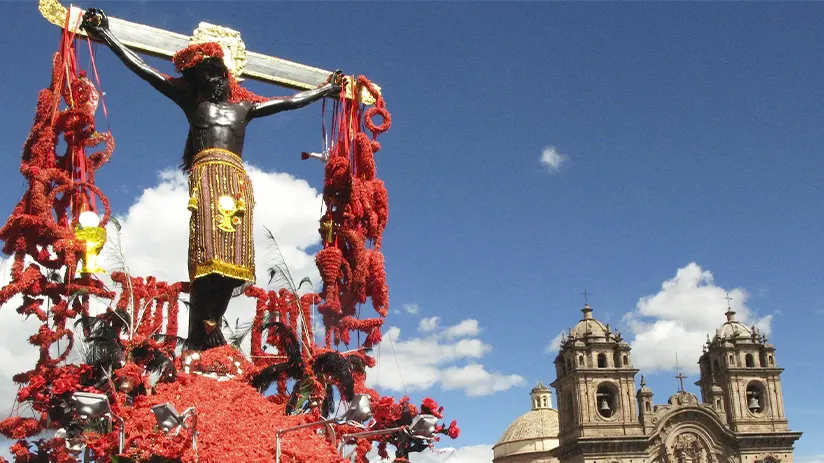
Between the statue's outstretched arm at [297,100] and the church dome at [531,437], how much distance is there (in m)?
49.3

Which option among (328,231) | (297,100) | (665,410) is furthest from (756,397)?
(297,100)

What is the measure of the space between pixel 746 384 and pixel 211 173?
46017 mm

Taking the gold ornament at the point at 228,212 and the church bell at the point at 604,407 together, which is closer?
the gold ornament at the point at 228,212

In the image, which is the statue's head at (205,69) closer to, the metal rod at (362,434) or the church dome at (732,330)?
the metal rod at (362,434)

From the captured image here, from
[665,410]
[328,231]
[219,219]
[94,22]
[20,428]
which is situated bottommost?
[20,428]

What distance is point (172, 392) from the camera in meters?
9.52

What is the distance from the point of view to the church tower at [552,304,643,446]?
159 ft

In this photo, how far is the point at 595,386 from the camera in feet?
161

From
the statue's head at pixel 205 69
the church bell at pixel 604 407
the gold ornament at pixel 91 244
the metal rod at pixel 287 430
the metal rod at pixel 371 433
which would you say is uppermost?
the church bell at pixel 604 407

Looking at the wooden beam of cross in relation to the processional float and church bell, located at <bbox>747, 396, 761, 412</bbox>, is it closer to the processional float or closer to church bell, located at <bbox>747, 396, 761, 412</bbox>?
the processional float

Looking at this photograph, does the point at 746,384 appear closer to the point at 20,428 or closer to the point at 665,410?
the point at 665,410

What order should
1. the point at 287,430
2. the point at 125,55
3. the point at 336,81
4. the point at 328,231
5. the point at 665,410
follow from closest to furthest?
the point at 287,430 < the point at 125,55 < the point at 328,231 < the point at 336,81 < the point at 665,410

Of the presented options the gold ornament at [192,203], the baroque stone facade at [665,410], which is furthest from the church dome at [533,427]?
the gold ornament at [192,203]

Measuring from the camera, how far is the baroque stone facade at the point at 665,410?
4856 cm
